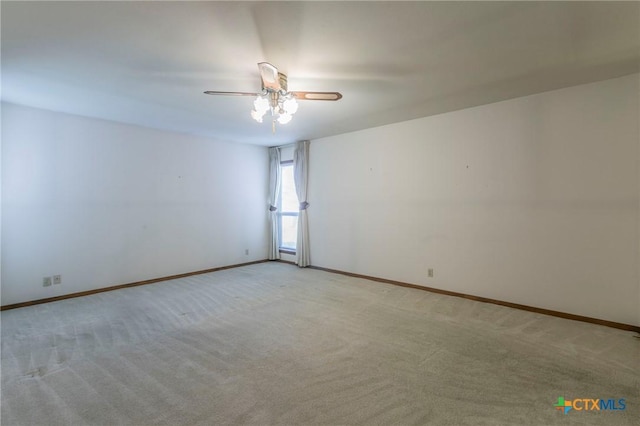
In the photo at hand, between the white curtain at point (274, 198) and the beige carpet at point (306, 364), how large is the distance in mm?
2758

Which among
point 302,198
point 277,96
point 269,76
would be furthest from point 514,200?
point 302,198

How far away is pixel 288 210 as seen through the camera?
6.45 m

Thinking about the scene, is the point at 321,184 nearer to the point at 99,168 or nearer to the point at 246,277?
the point at 246,277

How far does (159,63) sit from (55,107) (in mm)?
2297

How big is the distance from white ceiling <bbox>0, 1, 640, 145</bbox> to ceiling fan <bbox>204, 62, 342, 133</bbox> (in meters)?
0.21

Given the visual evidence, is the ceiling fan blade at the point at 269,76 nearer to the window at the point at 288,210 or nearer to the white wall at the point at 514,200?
the white wall at the point at 514,200

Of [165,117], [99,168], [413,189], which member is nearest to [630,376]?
[413,189]

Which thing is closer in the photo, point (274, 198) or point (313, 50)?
point (313, 50)

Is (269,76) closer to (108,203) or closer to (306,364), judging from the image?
(306,364)

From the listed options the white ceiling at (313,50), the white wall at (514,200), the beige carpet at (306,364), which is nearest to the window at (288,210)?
the white wall at (514,200)

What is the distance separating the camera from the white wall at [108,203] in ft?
12.2

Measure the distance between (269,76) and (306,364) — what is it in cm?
236

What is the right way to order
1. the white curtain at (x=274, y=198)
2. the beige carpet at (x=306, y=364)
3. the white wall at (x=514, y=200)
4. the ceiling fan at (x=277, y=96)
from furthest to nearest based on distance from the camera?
the white curtain at (x=274, y=198) < the white wall at (x=514, y=200) < the ceiling fan at (x=277, y=96) < the beige carpet at (x=306, y=364)

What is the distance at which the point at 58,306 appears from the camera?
3.70 metres
